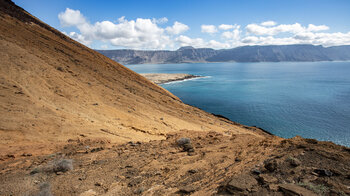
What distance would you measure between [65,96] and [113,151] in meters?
9.64

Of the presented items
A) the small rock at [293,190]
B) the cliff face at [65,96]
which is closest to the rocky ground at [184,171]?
the small rock at [293,190]

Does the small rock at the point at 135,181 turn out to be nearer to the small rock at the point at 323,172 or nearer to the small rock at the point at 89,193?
the small rock at the point at 89,193

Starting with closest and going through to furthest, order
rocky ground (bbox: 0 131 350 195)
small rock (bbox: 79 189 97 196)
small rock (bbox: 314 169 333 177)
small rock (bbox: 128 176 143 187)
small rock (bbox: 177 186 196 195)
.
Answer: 1. rocky ground (bbox: 0 131 350 195)
2. small rock (bbox: 314 169 333 177)
3. small rock (bbox: 177 186 196 195)
4. small rock (bbox: 79 189 97 196)
5. small rock (bbox: 128 176 143 187)

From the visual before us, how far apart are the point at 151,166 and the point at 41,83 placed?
13.9 meters

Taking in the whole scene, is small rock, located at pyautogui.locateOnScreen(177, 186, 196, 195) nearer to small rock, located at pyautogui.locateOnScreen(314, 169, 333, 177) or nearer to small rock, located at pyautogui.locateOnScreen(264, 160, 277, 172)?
small rock, located at pyautogui.locateOnScreen(264, 160, 277, 172)

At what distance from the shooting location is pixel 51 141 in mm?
10281

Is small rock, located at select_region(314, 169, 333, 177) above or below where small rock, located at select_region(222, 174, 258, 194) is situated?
above

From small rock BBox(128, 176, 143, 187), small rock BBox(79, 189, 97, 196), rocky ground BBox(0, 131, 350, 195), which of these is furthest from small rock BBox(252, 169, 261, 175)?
small rock BBox(79, 189, 97, 196)

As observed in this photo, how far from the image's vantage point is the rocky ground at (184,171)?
18.2 ft

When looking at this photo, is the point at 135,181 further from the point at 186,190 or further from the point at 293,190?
the point at 293,190

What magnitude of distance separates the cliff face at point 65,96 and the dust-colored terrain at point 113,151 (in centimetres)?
8

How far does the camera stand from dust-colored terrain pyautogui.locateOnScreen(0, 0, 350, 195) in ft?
19.9

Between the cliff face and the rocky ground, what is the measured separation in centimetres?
266

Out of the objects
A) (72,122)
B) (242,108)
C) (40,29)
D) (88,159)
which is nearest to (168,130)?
(72,122)
